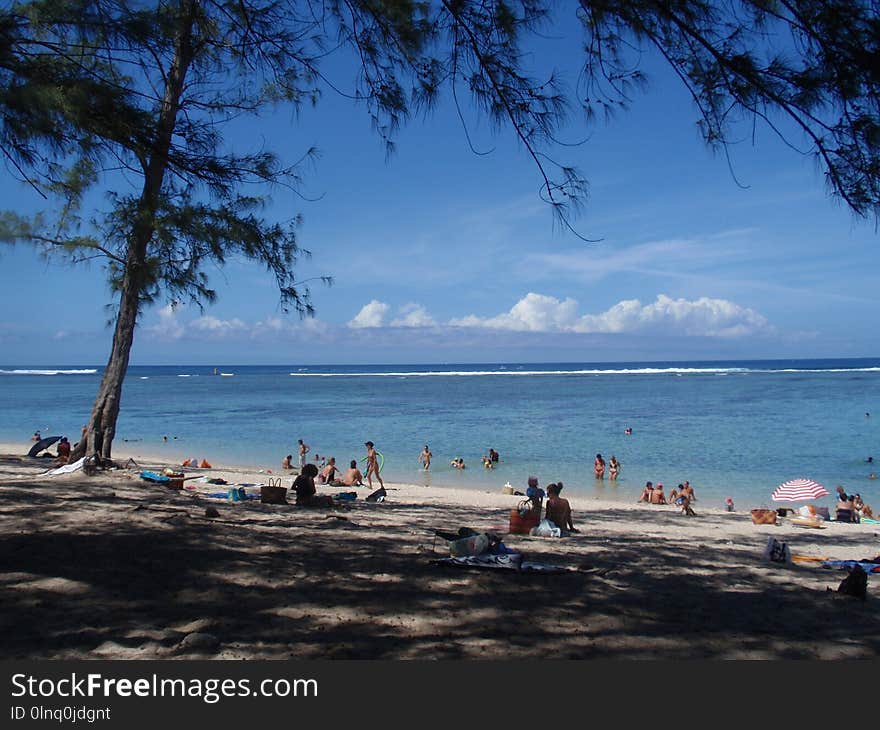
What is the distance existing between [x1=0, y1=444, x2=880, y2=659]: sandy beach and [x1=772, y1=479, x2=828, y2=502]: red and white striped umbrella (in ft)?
22.9

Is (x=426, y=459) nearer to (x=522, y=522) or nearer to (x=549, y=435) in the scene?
(x=549, y=435)

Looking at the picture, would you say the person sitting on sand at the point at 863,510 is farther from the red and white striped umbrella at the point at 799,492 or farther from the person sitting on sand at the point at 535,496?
the person sitting on sand at the point at 535,496

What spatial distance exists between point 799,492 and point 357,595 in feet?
40.9

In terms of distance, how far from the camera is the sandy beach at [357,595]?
3.57 metres

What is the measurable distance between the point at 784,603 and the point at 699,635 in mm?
1461

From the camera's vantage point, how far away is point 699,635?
3979mm

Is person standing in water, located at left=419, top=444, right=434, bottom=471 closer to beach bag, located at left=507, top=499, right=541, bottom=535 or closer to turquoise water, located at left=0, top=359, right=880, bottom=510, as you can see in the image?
turquoise water, located at left=0, top=359, right=880, bottom=510

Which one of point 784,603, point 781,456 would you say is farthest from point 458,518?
point 781,456

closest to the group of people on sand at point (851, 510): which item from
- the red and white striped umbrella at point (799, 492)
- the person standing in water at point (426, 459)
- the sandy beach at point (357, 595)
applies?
the red and white striped umbrella at point (799, 492)

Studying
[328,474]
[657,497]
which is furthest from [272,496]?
[657,497]

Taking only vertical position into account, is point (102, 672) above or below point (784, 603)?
above

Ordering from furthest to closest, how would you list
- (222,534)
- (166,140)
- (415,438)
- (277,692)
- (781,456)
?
1. (415,438)
2. (781,456)
3. (222,534)
4. (166,140)
5. (277,692)

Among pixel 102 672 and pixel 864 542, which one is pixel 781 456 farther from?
pixel 102 672

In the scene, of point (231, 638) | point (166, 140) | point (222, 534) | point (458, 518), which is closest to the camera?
point (231, 638)
